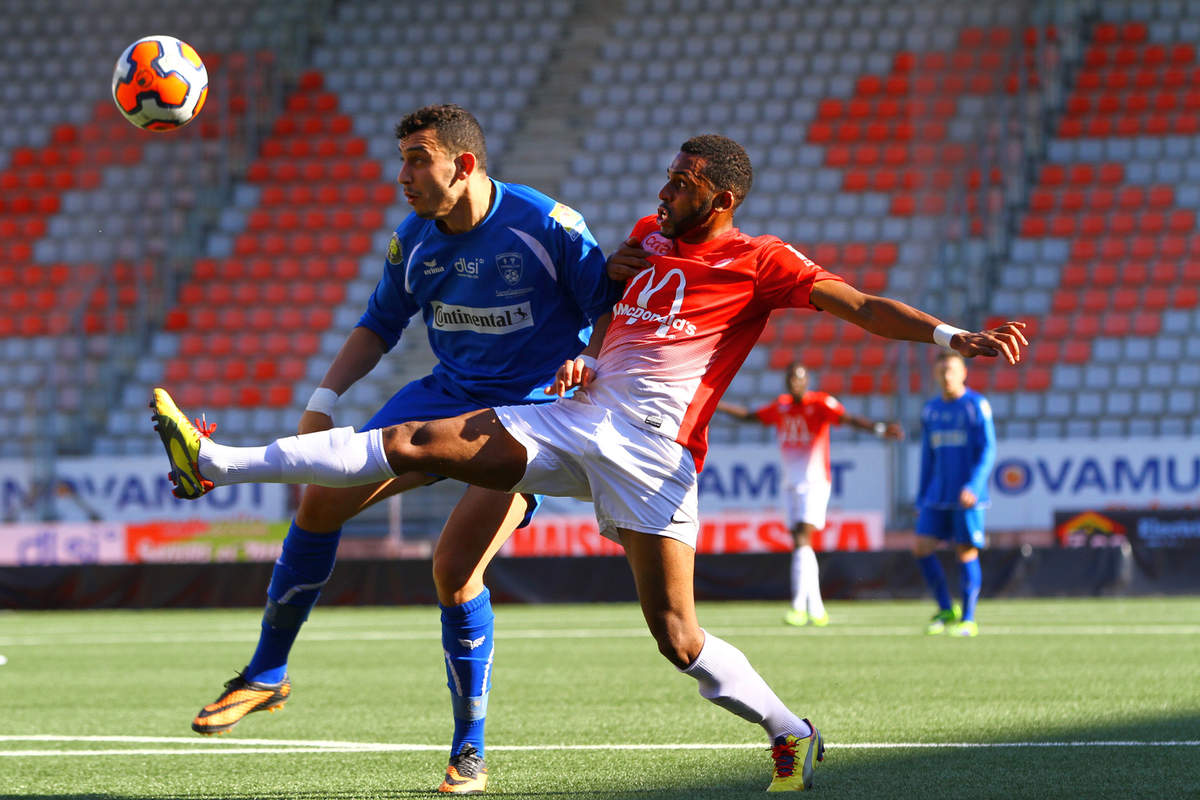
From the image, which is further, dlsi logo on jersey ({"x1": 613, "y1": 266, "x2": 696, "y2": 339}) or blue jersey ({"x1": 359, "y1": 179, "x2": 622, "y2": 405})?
blue jersey ({"x1": 359, "y1": 179, "x2": 622, "y2": 405})

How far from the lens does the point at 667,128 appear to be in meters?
22.4

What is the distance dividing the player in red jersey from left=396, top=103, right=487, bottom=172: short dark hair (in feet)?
1.92

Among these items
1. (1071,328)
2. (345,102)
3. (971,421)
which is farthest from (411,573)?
(345,102)

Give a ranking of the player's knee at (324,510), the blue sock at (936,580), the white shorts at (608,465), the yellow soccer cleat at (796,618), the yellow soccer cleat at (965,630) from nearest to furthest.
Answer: the white shorts at (608,465)
the player's knee at (324,510)
the yellow soccer cleat at (965,630)
the blue sock at (936,580)
the yellow soccer cleat at (796,618)

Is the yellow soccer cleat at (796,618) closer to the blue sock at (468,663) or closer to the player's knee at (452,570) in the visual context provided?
the blue sock at (468,663)

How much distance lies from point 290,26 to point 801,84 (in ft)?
25.3

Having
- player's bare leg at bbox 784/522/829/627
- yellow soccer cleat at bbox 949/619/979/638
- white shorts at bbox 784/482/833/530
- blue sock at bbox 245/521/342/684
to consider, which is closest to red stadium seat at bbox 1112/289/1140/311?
white shorts at bbox 784/482/833/530

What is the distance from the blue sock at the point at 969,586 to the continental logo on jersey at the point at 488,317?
7.15 metres

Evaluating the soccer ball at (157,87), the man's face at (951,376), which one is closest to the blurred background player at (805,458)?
the man's face at (951,376)

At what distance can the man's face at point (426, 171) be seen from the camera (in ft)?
16.1

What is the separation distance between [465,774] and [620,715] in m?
2.01

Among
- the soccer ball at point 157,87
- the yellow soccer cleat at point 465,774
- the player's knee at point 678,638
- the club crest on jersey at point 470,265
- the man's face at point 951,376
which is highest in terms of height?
the soccer ball at point 157,87

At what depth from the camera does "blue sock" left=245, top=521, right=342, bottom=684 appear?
542cm

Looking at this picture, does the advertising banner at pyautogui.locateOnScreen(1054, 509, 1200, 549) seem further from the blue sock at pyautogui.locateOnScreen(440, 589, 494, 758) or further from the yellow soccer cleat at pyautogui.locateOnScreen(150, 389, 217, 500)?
the yellow soccer cleat at pyautogui.locateOnScreen(150, 389, 217, 500)
